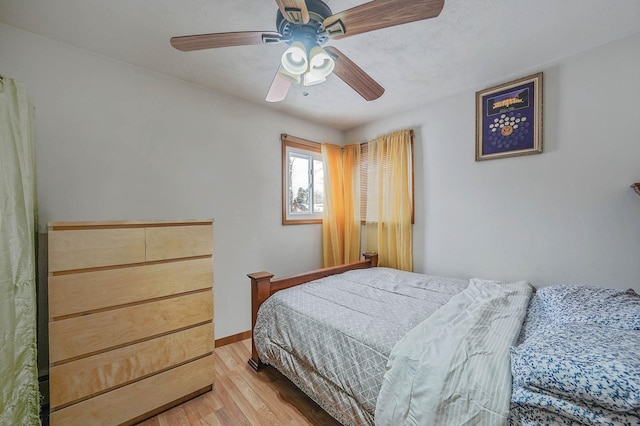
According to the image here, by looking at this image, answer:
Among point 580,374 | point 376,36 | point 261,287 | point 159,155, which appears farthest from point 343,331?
point 159,155

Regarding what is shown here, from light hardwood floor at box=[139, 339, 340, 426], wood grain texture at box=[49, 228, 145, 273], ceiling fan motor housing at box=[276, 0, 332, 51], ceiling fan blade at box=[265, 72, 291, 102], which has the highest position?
ceiling fan motor housing at box=[276, 0, 332, 51]

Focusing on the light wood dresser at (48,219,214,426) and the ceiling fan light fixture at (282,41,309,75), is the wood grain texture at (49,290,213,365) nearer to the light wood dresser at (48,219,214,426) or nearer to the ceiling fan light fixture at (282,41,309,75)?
the light wood dresser at (48,219,214,426)

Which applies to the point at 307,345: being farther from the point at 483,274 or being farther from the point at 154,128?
the point at 154,128

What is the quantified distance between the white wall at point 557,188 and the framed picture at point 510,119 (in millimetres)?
63

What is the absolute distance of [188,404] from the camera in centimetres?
171

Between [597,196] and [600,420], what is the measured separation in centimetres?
181

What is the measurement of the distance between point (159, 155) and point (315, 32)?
64.6 inches

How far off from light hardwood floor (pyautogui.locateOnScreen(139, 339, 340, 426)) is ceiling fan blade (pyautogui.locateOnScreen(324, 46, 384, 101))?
2.13m

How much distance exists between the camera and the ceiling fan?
109cm

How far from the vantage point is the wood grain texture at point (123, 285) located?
1349mm

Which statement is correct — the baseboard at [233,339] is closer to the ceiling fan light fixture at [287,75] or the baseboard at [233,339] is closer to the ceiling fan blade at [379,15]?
the ceiling fan light fixture at [287,75]

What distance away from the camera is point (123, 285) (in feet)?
4.98

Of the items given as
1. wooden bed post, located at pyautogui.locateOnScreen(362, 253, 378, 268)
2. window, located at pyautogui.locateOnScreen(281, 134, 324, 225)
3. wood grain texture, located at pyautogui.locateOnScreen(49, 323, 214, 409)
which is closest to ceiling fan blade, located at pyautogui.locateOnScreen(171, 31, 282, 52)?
window, located at pyautogui.locateOnScreen(281, 134, 324, 225)

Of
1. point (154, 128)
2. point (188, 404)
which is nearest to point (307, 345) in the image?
point (188, 404)
